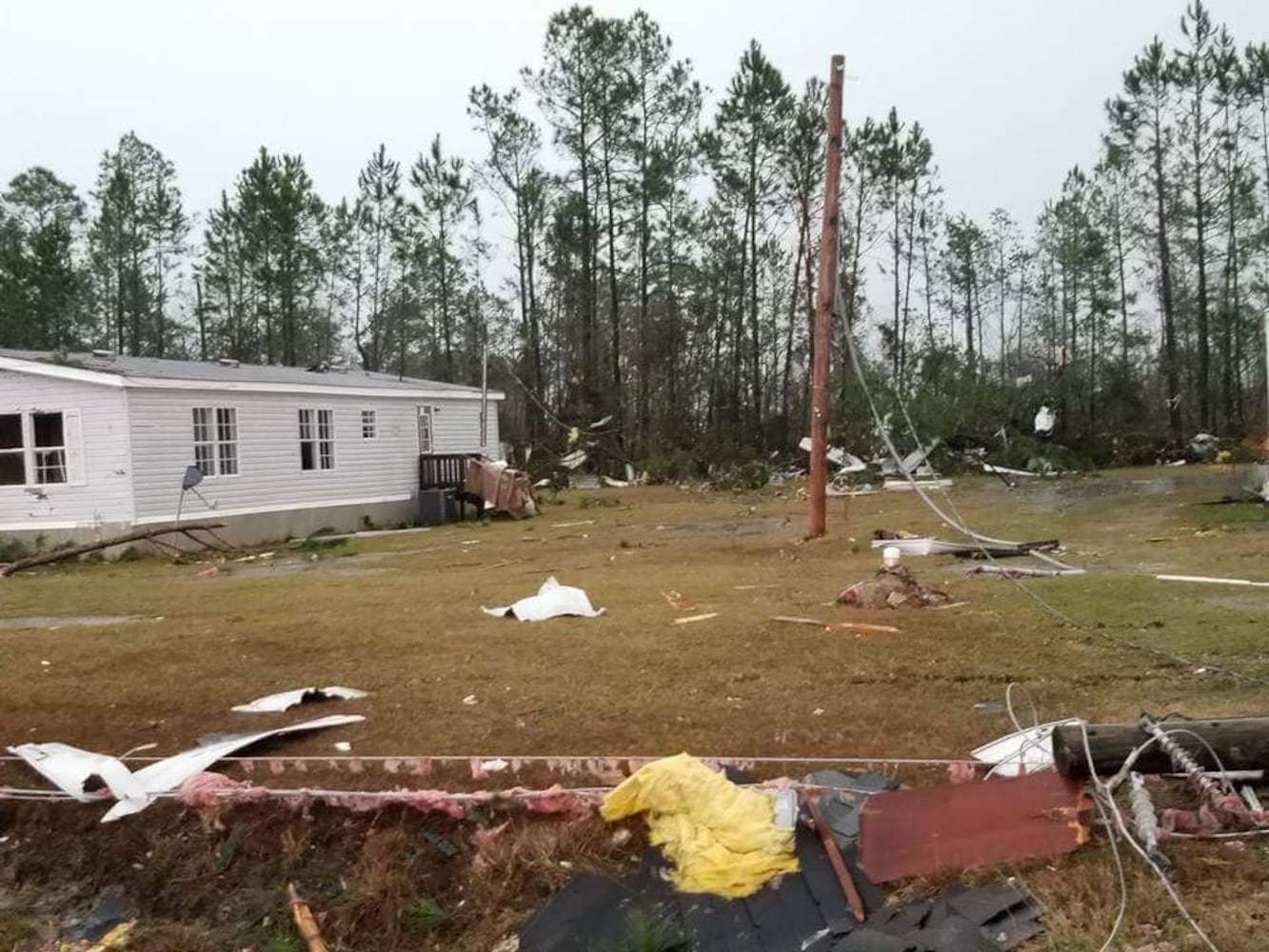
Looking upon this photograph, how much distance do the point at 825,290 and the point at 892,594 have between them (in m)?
6.42

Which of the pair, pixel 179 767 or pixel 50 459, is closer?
pixel 179 767

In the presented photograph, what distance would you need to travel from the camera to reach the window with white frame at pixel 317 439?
20703 mm

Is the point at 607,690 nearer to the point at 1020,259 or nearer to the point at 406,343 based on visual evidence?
the point at 406,343

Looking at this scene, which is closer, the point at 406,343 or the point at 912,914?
the point at 912,914

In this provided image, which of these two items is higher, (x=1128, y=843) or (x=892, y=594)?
(x=892, y=594)

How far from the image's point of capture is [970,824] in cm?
392

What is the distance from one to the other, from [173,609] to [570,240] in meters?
30.7

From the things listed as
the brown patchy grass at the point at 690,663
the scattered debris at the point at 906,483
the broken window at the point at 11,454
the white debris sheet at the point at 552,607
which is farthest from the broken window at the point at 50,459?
the scattered debris at the point at 906,483

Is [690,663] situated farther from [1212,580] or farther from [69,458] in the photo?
[69,458]

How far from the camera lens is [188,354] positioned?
1745 inches

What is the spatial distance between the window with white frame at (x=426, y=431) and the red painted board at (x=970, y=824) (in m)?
20.7

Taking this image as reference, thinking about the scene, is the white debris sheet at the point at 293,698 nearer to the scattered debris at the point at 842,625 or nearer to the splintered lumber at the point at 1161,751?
the scattered debris at the point at 842,625

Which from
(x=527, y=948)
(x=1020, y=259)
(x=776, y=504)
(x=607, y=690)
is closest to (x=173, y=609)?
(x=607, y=690)

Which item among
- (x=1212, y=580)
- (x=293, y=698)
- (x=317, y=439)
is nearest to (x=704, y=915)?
(x=293, y=698)
